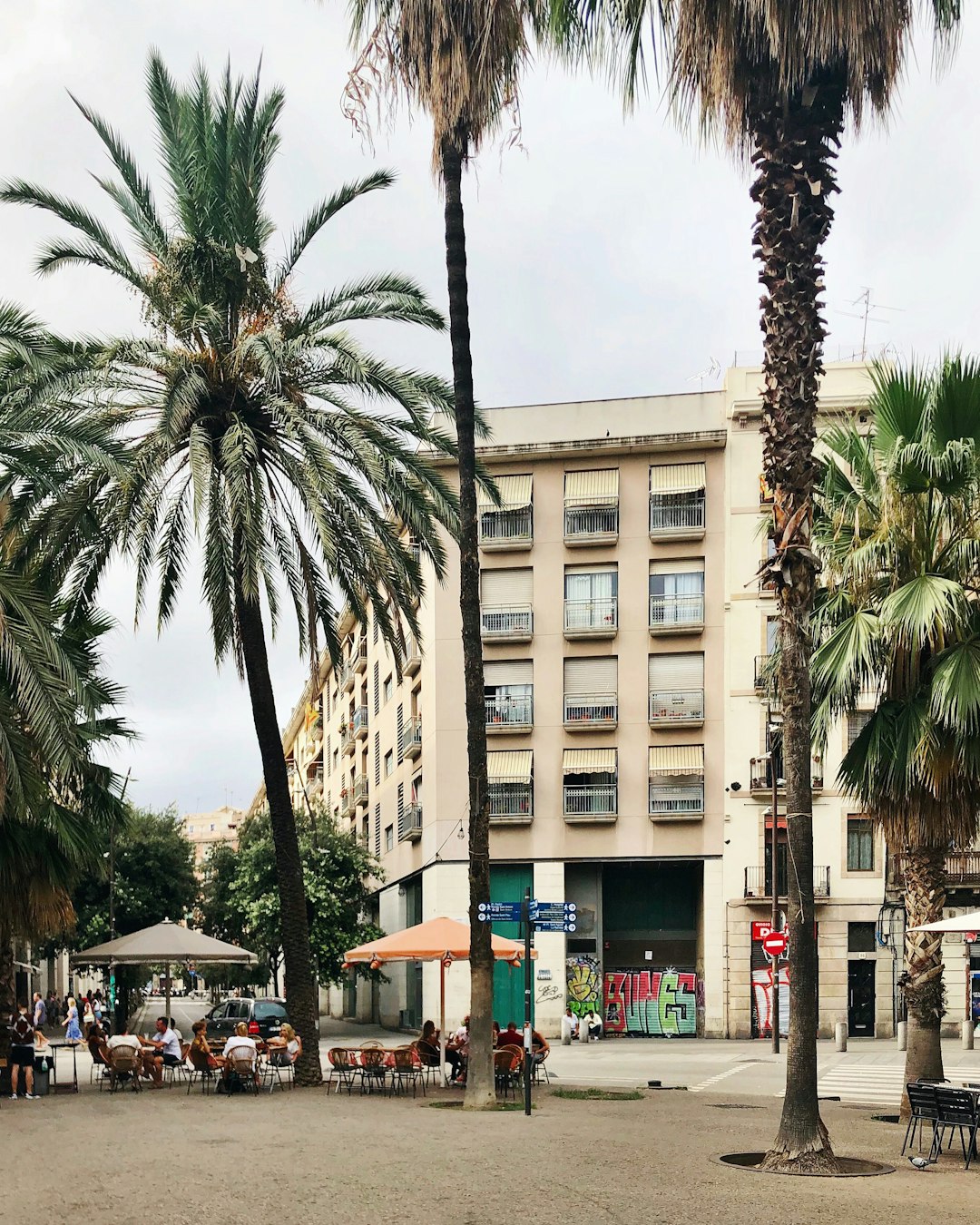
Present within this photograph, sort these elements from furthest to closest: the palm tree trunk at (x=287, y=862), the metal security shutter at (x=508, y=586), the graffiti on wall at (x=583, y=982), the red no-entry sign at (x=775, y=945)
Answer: the metal security shutter at (x=508, y=586), the graffiti on wall at (x=583, y=982), the red no-entry sign at (x=775, y=945), the palm tree trunk at (x=287, y=862)

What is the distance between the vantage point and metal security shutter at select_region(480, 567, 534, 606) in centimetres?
5178

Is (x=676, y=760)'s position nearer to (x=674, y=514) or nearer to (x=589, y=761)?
(x=589, y=761)

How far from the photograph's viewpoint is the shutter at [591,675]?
50.9 metres

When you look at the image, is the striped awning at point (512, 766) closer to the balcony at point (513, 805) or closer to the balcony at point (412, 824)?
the balcony at point (513, 805)

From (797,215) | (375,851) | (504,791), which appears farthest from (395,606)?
(375,851)

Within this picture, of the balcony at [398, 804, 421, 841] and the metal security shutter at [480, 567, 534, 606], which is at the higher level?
the metal security shutter at [480, 567, 534, 606]

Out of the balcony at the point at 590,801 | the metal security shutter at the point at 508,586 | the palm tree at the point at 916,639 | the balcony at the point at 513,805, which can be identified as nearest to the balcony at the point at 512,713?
the balcony at the point at 513,805

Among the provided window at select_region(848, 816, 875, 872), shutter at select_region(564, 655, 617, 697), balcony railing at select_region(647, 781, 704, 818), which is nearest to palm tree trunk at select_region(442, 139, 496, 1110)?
balcony railing at select_region(647, 781, 704, 818)

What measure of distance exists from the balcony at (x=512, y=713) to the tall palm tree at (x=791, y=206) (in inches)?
1347

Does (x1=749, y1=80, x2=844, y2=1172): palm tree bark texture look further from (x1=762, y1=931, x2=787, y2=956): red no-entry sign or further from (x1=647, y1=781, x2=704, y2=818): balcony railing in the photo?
(x1=647, y1=781, x2=704, y2=818): balcony railing

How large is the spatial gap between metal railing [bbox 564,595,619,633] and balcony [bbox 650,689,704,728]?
2.64 metres

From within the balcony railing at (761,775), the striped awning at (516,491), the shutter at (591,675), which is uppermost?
the striped awning at (516,491)

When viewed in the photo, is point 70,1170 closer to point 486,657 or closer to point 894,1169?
point 894,1169

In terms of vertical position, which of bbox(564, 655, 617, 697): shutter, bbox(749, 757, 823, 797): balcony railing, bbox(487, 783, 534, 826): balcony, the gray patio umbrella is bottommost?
the gray patio umbrella
